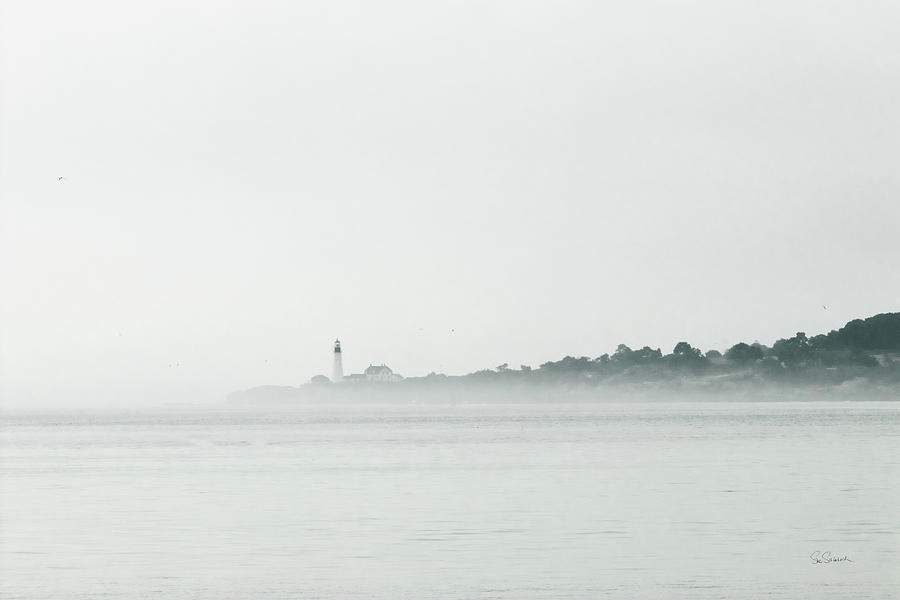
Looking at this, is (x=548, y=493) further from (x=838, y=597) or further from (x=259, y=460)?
(x=259, y=460)

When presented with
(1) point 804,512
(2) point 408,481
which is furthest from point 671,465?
(1) point 804,512

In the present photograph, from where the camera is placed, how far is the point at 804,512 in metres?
42.1

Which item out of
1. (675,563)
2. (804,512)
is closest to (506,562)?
(675,563)

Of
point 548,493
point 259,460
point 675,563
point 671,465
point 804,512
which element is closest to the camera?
point 675,563

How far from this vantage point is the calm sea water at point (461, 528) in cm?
2869

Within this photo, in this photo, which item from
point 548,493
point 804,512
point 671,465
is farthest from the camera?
point 671,465

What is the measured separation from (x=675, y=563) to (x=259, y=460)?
51.3 m

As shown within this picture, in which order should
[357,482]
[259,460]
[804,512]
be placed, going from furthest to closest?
[259,460]
[357,482]
[804,512]

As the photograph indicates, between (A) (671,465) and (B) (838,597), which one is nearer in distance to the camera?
(B) (838,597)

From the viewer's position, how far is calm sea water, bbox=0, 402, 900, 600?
94.1 ft

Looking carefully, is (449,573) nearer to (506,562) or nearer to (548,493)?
(506,562)

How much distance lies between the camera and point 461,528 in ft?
129

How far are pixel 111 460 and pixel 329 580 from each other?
58129 mm

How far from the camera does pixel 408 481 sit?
2324 inches
